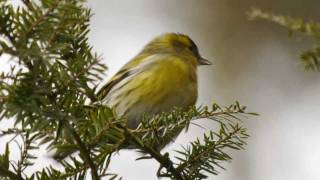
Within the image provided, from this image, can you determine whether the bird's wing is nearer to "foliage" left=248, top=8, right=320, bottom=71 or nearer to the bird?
the bird

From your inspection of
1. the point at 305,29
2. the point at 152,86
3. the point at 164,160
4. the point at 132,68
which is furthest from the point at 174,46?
the point at 305,29

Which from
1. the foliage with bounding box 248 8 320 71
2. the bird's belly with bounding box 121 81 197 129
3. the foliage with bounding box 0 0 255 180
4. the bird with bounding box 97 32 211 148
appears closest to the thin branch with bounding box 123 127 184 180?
the foliage with bounding box 0 0 255 180

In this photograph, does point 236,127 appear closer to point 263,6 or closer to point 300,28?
point 300,28

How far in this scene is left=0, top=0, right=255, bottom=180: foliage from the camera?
103 centimetres

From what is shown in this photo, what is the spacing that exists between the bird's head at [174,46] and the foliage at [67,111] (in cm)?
134

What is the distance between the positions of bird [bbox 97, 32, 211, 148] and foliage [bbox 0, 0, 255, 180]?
2.56 ft

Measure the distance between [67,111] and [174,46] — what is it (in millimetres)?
1705

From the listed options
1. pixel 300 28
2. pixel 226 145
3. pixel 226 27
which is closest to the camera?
pixel 300 28

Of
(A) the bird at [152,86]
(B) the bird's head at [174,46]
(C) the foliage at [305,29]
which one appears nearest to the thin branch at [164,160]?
(C) the foliage at [305,29]

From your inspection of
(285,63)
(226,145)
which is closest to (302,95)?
(285,63)

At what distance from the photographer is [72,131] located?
112 centimetres

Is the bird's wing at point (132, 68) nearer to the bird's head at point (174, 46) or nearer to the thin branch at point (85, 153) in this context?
the bird's head at point (174, 46)

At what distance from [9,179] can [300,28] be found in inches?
21.1

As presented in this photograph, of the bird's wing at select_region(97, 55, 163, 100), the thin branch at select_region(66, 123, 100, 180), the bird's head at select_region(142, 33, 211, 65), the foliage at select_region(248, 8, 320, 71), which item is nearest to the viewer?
the foliage at select_region(248, 8, 320, 71)
